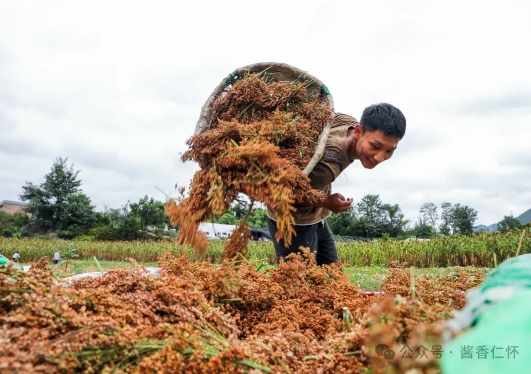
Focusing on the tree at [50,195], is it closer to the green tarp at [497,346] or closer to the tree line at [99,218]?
the tree line at [99,218]

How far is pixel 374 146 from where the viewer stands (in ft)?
9.87

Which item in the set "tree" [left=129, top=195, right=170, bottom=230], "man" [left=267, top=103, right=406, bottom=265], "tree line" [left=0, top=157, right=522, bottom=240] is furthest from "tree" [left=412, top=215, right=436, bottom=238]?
"man" [left=267, top=103, right=406, bottom=265]

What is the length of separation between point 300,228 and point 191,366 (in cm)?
259

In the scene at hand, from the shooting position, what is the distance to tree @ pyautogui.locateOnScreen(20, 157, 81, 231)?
36719 millimetres

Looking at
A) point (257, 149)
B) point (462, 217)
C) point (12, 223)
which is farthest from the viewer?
point (462, 217)

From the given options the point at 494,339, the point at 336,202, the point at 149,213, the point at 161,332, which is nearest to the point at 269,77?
the point at 336,202

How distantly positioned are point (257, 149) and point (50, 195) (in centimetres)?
4077

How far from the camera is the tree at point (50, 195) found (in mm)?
36719

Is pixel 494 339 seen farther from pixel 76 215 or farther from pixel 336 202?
pixel 76 215

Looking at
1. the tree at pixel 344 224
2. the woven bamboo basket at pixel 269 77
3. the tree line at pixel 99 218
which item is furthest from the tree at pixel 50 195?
the woven bamboo basket at pixel 269 77

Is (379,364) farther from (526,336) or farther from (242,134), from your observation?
(242,134)

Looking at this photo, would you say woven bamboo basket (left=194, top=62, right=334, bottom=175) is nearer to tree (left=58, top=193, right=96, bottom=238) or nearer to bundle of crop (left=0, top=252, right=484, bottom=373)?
bundle of crop (left=0, top=252, right=484, bottom=373)

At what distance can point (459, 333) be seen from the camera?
0.92 metres

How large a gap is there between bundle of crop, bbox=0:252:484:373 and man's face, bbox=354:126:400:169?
1520mm
